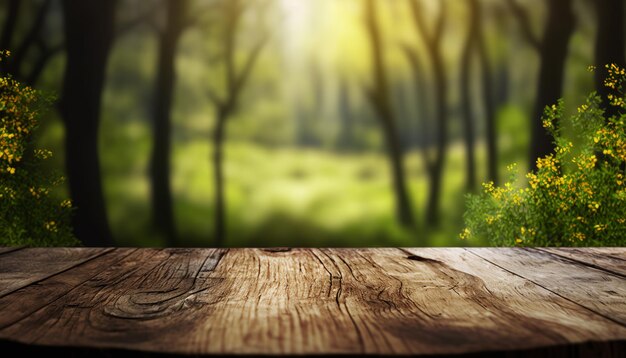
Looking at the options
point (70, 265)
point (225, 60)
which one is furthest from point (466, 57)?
point (70, 265)

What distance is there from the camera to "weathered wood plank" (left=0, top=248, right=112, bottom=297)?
107cm

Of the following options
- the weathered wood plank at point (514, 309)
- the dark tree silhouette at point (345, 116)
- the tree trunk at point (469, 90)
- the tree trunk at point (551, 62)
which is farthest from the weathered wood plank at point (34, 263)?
the tree trunk at point (551, 62)

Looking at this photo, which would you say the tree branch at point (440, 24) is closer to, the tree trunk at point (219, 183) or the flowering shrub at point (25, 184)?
the tree trunk at point (219, 183)

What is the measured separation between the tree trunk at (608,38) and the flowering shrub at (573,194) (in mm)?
48

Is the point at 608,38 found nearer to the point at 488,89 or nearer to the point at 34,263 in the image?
the point at 488,89

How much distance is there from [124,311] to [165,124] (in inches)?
98.8

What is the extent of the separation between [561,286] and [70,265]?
3.42 feet

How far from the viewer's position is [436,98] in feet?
10.9

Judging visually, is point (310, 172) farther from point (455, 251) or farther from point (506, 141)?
point (455, 251)

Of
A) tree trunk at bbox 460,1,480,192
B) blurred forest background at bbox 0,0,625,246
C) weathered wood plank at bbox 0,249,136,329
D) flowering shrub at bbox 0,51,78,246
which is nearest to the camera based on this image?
weathered wood plank at bbox 0,249,136,329

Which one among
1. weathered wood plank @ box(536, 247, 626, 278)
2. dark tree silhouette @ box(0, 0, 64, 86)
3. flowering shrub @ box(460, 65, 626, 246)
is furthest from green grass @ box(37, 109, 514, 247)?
weathered wood plank @ box(536, 247, 626, 278)

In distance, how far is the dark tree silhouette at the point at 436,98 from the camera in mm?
3279

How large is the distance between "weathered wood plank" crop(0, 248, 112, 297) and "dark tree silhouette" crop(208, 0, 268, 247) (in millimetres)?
1711

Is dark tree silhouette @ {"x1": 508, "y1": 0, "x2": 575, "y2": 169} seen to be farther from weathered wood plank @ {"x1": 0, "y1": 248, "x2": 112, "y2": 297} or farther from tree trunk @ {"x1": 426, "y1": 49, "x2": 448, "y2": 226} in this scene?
weathered wood plank @ {"x1": 0, "y1": 248, "x2": 112, "y2": 297}
